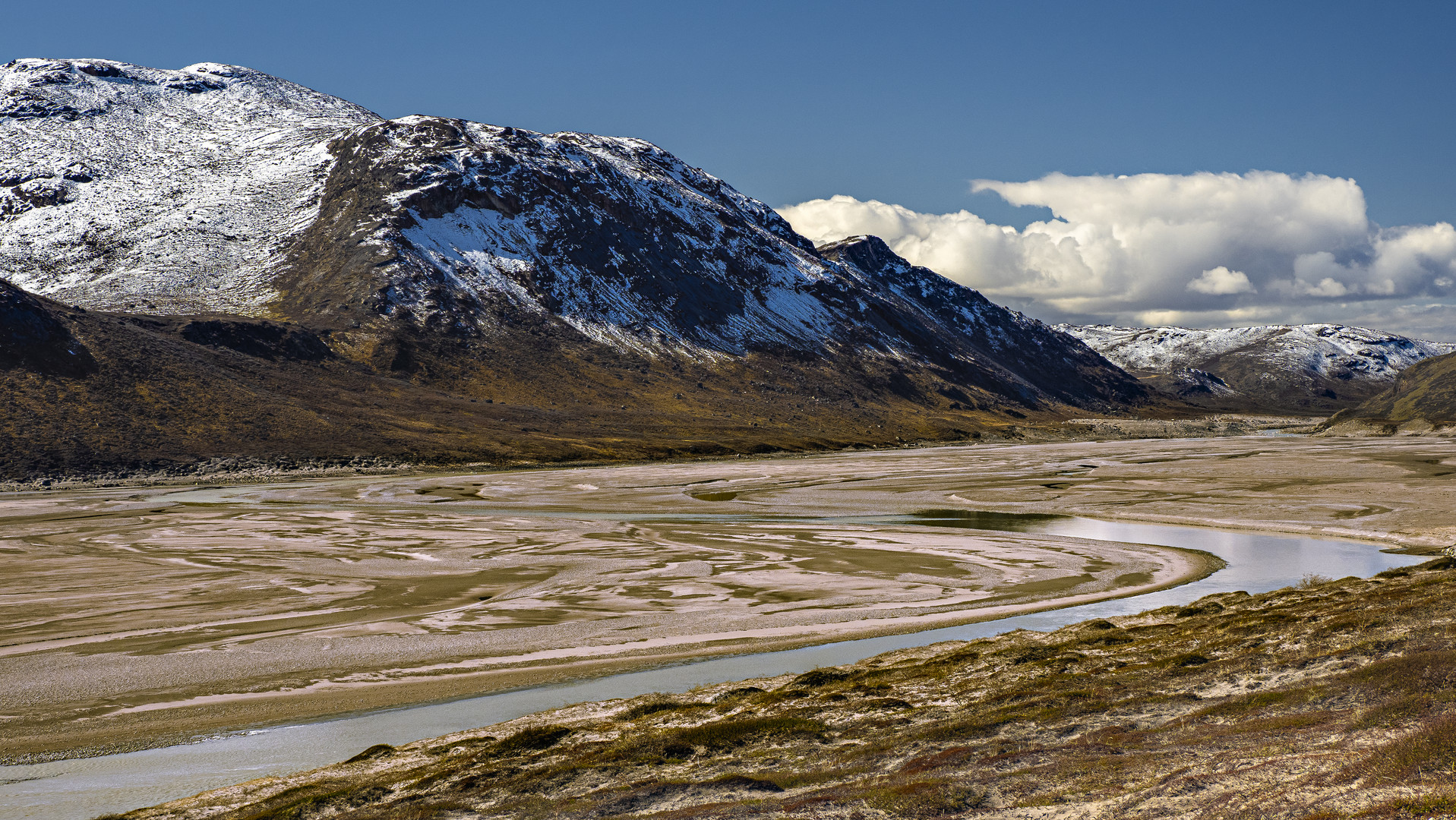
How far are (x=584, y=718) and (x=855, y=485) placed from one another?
2243 inches

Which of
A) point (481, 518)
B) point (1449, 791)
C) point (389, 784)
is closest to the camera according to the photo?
point (1449, 791)

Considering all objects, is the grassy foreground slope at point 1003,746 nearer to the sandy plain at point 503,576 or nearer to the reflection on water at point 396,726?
the reflection on water at point 396,726

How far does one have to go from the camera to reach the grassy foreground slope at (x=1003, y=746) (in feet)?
36.1

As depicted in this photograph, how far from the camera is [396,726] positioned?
17922 mm

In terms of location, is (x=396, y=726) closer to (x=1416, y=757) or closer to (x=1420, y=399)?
(x=1416, y=757)

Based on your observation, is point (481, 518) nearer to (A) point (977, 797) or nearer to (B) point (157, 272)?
(A) point (977, 797)

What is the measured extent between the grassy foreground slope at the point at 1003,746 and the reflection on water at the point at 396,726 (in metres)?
1.32

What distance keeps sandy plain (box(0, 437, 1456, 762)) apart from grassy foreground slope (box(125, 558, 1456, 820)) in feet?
17.8

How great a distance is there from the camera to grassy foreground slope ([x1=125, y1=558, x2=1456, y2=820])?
11.0m

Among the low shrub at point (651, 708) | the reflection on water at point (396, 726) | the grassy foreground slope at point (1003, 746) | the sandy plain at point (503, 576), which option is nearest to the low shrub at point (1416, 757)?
the grassy foreground slope at point (1003, 746)

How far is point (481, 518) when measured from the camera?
53.9 m

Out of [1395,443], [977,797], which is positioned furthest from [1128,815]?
[1395,443]

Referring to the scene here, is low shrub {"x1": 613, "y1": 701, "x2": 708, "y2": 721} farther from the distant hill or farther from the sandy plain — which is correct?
the distant hill

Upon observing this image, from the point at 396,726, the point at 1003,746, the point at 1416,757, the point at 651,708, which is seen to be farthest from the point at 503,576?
the point at 1416,757
